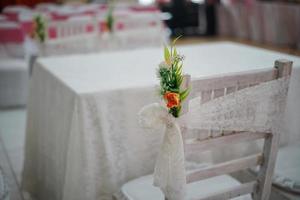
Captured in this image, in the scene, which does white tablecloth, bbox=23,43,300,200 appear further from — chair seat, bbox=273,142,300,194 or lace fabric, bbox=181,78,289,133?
lace fabric, bbox=181,78,289,133

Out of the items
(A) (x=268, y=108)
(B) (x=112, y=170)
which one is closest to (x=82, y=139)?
(B) (x=112, y=170)

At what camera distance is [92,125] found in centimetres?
176

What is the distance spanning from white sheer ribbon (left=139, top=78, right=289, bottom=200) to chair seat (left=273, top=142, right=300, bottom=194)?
0.29 m

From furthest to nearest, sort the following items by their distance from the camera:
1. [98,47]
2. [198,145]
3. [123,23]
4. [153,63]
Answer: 1. [123,23]
2. [98,47]
3. [153,63]
4. [198,145]

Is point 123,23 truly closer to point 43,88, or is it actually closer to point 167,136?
point 43,88

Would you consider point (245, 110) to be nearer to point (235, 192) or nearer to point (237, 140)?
point (237, 140)

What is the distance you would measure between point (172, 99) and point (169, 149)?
0.60 ft

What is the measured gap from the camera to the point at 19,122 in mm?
3588

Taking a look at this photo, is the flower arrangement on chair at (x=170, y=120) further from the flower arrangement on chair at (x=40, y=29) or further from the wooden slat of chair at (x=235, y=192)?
the flower arrangement on chair at (x=40, y=29)

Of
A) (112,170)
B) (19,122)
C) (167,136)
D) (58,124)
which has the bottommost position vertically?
(19,122)

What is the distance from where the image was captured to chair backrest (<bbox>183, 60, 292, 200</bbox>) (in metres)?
1.42

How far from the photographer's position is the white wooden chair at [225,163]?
1435 mm

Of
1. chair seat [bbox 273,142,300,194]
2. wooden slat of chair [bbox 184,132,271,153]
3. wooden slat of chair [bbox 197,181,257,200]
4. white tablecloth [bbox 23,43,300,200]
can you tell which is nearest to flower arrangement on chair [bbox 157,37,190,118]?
wooden slat of chair [bbox 184,132,271,153]

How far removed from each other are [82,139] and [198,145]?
507 millimetres
